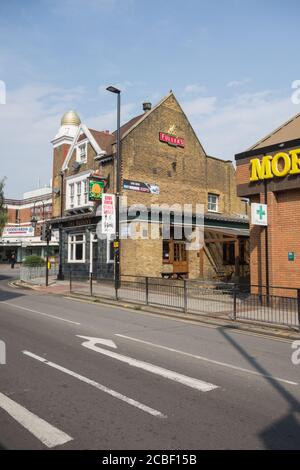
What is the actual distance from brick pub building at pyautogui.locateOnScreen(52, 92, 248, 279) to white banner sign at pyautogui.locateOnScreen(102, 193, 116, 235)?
→ 4.07m

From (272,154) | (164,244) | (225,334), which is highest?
(272,154)

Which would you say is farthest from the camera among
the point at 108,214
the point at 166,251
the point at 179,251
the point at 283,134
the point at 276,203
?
the point at 179,251

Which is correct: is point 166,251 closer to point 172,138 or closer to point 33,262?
point 172,138

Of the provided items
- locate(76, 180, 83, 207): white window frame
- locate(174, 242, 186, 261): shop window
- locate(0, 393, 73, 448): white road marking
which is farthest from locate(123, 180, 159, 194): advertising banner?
locate(0, 393, 73, 448): white road marking

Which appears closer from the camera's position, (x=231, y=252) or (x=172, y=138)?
Answer: (x=172, y=138)

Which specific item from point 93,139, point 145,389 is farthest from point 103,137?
point 145,389

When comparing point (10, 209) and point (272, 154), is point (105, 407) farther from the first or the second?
point (10, 209)

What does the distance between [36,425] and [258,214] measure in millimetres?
12971

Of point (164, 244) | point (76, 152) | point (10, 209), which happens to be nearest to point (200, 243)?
point (164, 244)

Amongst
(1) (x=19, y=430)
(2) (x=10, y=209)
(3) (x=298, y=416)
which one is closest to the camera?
(1) (x=19, y=430)

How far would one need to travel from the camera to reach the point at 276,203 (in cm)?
1650

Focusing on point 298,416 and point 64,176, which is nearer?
point 298,416
